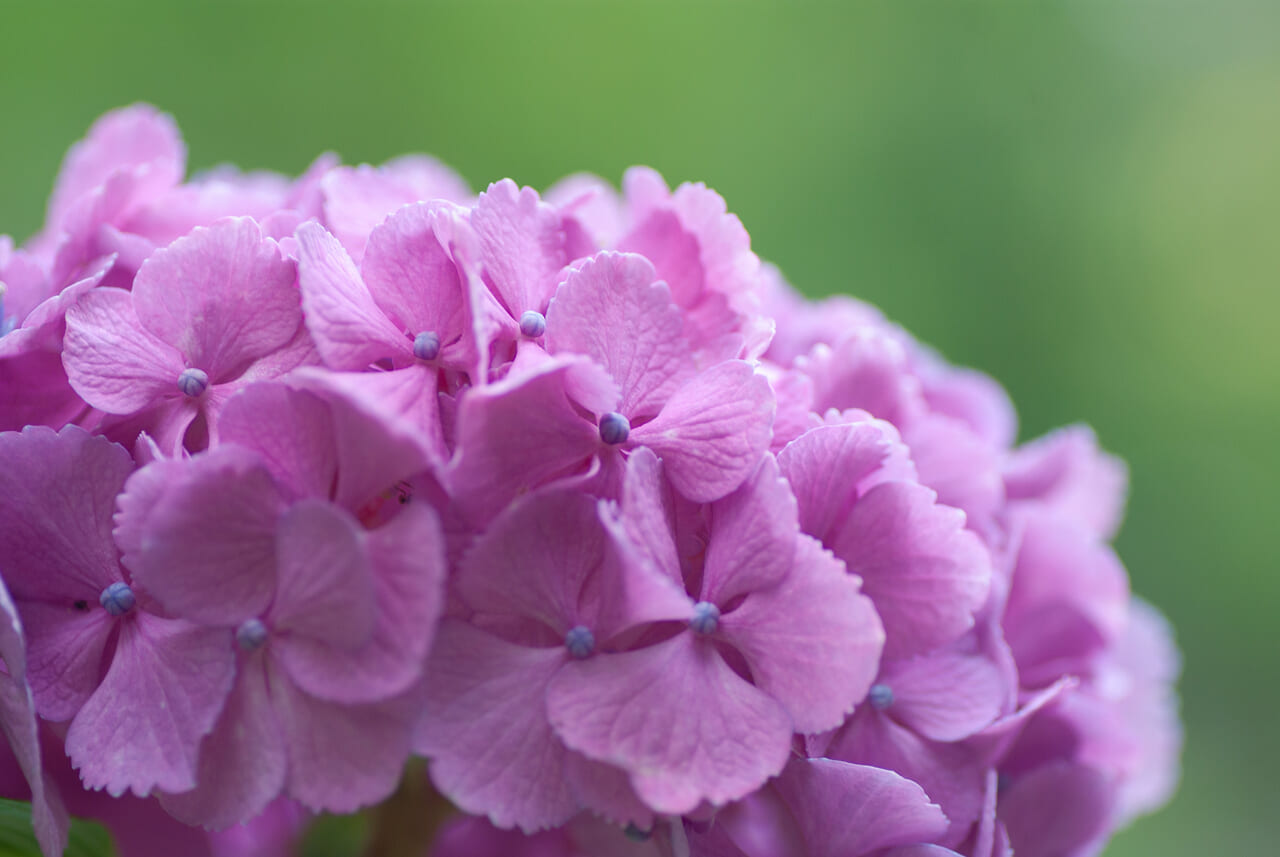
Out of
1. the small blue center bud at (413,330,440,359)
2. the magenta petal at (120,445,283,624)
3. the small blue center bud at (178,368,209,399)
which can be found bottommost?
the magenta petal at (120,445,283,624)

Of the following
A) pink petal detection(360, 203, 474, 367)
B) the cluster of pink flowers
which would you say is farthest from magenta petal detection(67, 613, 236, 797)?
pink petal detection(360, 203, 474, 367)

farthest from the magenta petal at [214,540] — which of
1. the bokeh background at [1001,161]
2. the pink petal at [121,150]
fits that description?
the bokeh background at [1001,161]

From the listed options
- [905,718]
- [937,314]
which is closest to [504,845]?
[905,718]

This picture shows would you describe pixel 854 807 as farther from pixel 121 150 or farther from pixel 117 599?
pixel 121 150


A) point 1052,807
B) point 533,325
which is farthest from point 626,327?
point 1052,807

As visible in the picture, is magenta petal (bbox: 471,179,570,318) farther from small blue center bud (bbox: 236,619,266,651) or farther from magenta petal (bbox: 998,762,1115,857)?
magenta petal (bbox: 998,762,1115,857)

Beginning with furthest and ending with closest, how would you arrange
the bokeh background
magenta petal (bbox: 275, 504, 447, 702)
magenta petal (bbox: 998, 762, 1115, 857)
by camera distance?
the bokeh background < magenta petal (bbox: 998, 762, 1115, 857) < magenta petal (bbox: 275, 504, 447, 702)
